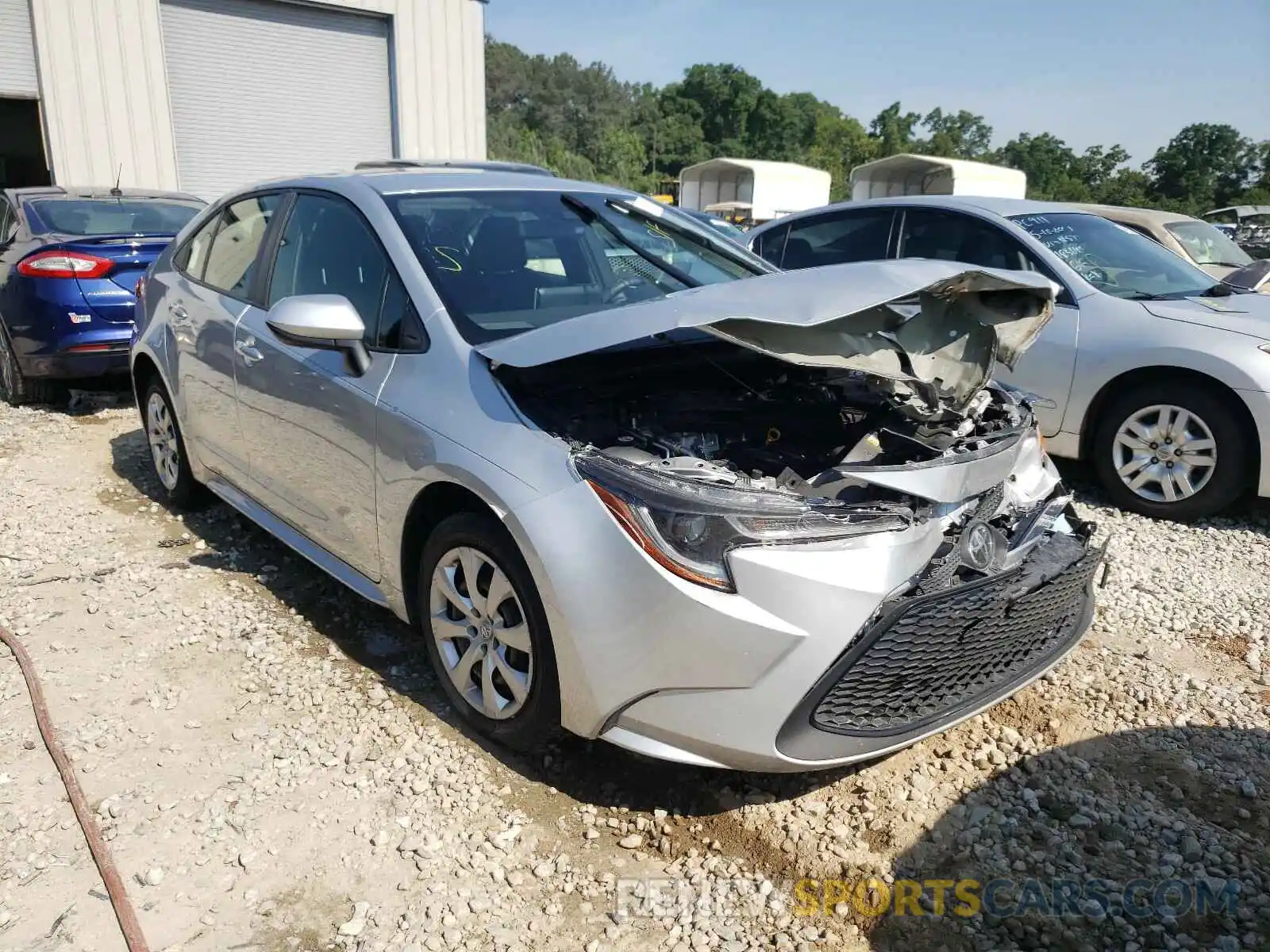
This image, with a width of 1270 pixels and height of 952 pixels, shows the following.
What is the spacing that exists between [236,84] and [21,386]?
8677 mm

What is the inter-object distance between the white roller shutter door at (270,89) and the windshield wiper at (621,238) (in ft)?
39.8

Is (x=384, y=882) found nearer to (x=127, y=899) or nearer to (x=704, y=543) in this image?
(x=127, y=899)

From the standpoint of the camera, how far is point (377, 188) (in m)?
3.28

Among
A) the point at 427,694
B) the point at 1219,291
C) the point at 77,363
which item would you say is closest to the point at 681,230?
the point at 427,694

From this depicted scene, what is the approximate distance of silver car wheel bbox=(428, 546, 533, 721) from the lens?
252 centimetres

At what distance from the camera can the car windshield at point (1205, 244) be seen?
26.3 ft

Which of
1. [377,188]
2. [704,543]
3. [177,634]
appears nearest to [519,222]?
[377,188]

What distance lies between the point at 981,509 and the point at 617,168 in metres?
57.4

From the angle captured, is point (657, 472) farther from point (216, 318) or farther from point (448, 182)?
point (216, 318)

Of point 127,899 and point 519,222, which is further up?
point 519,222

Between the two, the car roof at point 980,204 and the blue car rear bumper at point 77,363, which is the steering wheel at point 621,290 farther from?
the blue car rear bumper at point 77,363

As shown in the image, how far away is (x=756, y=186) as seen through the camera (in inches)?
1093

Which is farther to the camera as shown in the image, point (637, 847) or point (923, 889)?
point (637, 847)

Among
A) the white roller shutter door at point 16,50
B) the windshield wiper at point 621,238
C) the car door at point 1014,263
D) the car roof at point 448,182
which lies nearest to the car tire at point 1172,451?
the car door at point 1014,263
